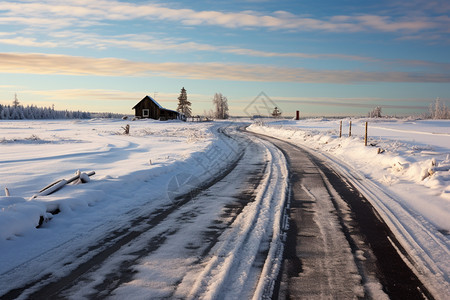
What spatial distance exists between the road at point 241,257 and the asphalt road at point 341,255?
0.04 ft

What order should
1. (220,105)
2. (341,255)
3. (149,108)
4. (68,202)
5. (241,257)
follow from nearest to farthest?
(241,257)
(341,255)
(68,202)
(149,108)
(220,105)

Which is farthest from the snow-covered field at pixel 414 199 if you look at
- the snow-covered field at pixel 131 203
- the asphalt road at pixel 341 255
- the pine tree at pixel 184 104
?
the pine tree at pixel 184 104

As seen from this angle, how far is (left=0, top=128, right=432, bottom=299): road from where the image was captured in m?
3.62

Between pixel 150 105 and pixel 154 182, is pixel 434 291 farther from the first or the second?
pixel 150 105

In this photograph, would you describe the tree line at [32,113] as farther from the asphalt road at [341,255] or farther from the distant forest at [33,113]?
the asphalt road at [341,255]

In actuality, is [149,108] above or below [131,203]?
above

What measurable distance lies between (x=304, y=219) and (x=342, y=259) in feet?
6.09

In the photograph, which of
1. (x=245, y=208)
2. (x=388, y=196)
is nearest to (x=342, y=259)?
(x=245, y=208)

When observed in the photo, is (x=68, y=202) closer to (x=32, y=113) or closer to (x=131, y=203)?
(x=131, y=203)

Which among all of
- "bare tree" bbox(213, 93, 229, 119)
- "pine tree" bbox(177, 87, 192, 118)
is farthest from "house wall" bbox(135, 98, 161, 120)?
"bare tree" bbox(213, 93, 229, 119)

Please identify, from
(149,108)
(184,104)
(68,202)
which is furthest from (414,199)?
(184,104)

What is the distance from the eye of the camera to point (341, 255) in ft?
15.3

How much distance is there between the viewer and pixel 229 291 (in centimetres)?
354

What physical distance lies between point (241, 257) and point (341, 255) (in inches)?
55.9
